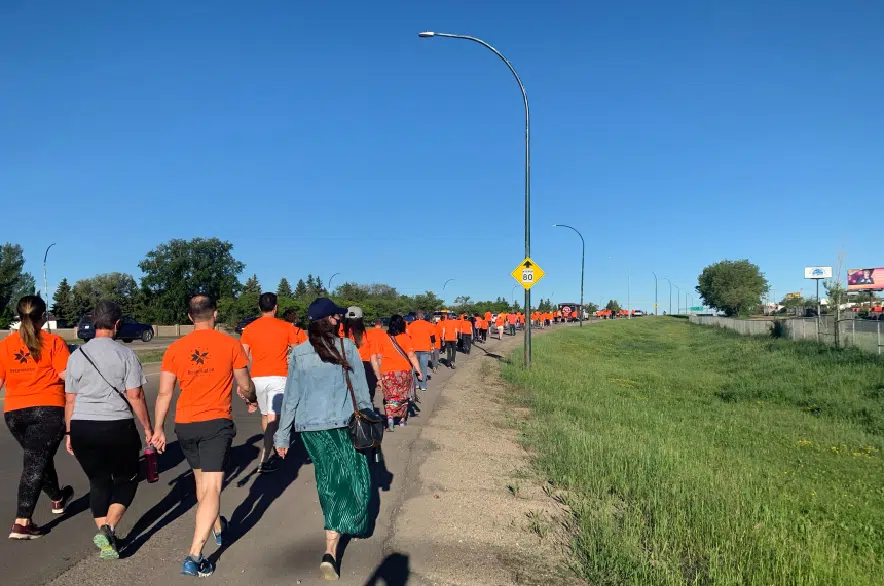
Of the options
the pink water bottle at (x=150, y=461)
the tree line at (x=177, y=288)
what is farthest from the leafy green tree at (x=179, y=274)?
the pink water bottle at (x=150, y=461)

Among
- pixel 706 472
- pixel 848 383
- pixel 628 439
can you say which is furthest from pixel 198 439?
pixel 848 383

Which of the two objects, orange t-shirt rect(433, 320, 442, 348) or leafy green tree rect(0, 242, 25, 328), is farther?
leafy green tree rect(0, 242, 25, 328)

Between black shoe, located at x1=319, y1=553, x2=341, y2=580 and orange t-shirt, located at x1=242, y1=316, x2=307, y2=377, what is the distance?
126 inches

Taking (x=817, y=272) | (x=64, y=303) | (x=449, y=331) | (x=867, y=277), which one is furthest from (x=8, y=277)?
(x=867, y=277)

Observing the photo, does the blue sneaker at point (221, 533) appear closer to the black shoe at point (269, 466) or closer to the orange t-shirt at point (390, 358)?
the black shoe at point (269, 466)

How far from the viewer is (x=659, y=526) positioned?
5.19m

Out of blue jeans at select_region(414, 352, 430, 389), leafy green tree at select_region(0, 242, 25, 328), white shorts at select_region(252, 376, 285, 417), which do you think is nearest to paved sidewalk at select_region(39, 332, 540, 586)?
white shorts at select_region(252, 376, 285, 417)

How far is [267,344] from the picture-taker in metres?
7.29

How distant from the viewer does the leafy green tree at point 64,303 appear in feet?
280

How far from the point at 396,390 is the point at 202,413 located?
5.31m

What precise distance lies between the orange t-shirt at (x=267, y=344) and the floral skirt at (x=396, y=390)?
2.36 meters

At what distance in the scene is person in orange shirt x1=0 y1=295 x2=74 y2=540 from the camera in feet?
16.8

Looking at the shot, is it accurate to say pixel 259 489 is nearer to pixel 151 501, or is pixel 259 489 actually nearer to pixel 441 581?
pixel 151 501

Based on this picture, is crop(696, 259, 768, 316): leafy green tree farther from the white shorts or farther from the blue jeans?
the white shorts
